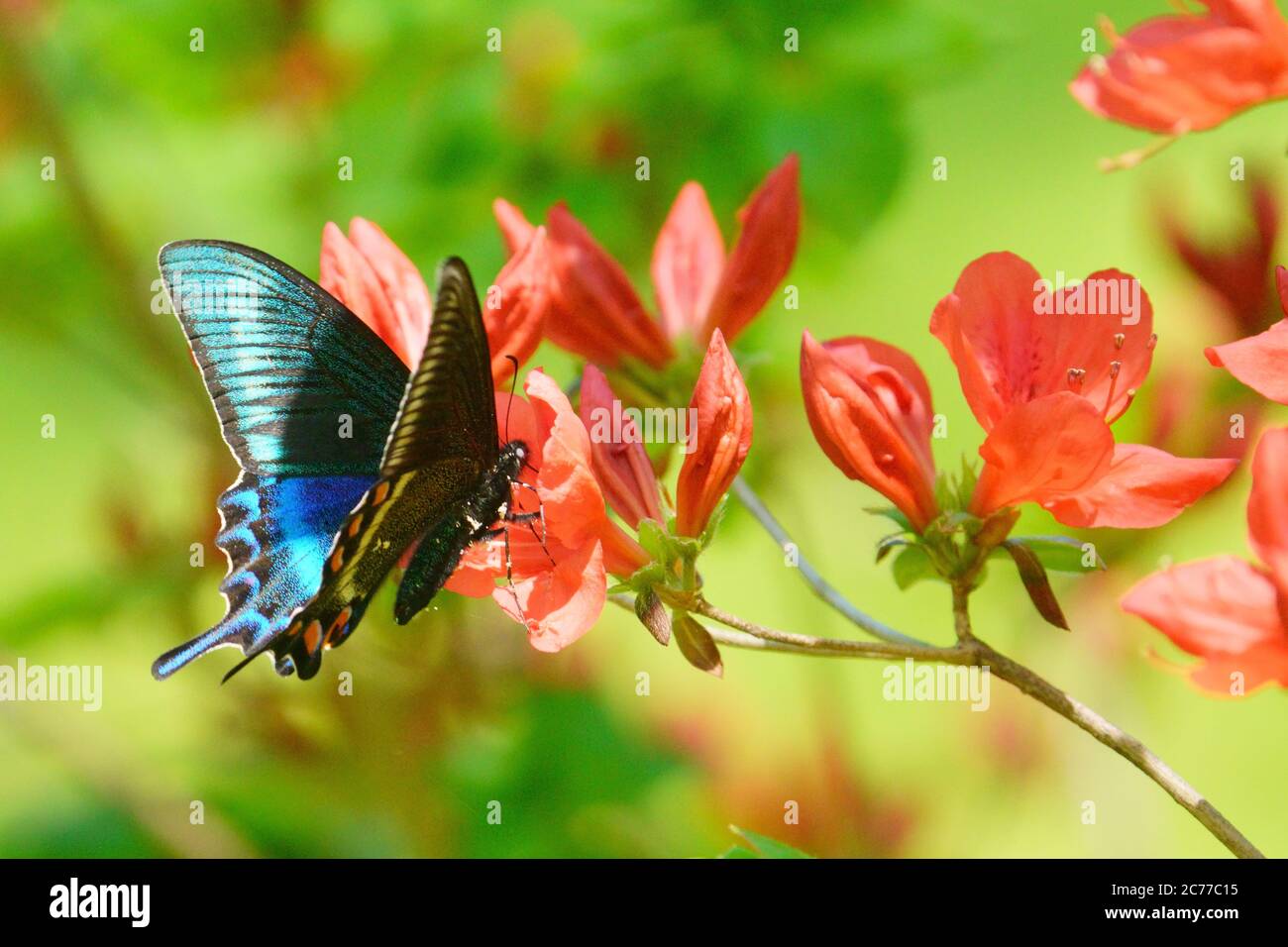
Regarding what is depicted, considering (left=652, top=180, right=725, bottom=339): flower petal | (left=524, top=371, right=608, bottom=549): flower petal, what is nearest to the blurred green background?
(left=652, top=180, right=725, bottom=339): flower petal

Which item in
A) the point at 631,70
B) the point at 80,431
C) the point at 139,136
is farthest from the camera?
the point at 80,431

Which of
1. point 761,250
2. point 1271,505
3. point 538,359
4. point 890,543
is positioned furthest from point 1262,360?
point 538,359

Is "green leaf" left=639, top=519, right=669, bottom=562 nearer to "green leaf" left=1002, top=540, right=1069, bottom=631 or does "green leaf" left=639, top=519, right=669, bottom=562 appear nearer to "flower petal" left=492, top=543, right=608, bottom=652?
"flower petal" left=492, top=543, right=608, bottom=652

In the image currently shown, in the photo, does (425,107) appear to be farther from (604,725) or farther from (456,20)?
(604,725)

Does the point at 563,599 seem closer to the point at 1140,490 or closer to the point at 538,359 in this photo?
the point at 1140,490

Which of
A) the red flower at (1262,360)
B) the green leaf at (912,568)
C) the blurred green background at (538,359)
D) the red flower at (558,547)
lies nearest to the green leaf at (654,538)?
the red flower at (558,547)
